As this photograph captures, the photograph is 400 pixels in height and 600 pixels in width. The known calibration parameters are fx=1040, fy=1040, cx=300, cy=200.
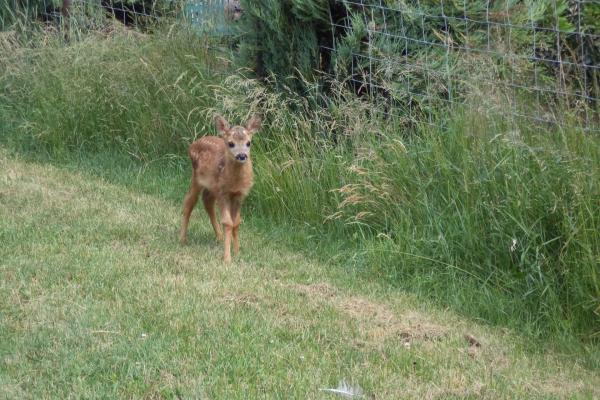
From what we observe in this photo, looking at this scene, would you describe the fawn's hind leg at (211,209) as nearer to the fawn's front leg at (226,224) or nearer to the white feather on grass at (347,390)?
the fawn's front leg at (226,224)

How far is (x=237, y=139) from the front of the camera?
8.05 meters

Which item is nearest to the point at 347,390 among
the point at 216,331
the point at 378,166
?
the point at 216,331

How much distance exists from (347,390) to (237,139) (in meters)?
3.00

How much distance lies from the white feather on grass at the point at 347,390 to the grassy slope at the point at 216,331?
0.07 m

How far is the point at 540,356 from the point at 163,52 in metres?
6.11

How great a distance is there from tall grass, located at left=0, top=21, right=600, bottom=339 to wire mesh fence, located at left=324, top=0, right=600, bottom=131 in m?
0.23

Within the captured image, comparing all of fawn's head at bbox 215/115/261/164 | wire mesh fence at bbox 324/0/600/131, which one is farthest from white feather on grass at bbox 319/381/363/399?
wire mesh fence at bbox 324/0/600/131

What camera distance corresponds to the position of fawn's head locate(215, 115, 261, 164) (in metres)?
7.99

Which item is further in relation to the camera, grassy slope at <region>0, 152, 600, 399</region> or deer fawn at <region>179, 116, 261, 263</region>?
deer fawn at <region>179, 116, 261, 263</region>

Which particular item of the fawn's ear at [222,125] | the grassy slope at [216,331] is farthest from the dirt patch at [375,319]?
the fawn's ear at [222,125]

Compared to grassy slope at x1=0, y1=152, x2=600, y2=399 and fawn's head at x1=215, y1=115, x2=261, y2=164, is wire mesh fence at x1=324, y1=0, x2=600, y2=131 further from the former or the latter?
grassy slope at x1=0, y1=152, x2=600, y2=399

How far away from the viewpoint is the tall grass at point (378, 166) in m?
6.89

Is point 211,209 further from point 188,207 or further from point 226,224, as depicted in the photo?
point 226,224

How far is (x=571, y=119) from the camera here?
728 cm
